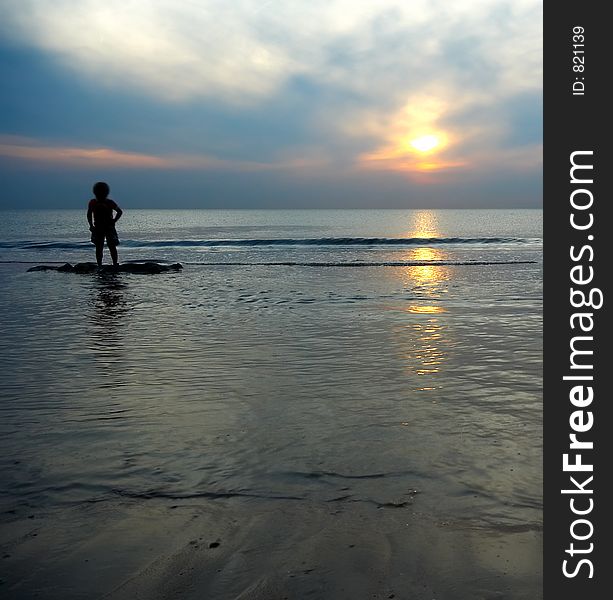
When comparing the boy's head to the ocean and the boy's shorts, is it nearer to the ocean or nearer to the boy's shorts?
the boy's shorts

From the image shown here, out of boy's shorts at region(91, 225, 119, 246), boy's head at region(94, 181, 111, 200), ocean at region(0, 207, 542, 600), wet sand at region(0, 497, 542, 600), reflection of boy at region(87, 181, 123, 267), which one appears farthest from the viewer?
boy's shorts at region(91, 225, 119, 246)

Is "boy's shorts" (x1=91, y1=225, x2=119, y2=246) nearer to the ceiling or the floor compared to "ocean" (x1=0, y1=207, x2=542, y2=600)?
nearer to the ceiling

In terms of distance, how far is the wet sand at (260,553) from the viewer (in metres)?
2.09

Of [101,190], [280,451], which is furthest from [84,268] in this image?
[280,451]

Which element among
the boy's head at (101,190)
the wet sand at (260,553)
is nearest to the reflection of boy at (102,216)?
the boy's head at (101,190)

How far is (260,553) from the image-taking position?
2.32m

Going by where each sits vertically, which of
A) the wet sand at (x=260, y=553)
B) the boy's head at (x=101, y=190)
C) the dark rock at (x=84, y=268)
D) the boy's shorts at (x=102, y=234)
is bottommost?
the wet sand at (x=260, y=553)

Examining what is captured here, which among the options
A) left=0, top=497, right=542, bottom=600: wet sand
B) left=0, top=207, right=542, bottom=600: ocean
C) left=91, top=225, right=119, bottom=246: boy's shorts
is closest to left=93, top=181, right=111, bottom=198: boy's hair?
left=91, top=225, right=119, bottom=246: boy's shorts

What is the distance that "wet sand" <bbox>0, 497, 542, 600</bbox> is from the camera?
6.85 ft

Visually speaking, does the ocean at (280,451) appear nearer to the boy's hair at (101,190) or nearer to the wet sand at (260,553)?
the wet sand at (260,553)

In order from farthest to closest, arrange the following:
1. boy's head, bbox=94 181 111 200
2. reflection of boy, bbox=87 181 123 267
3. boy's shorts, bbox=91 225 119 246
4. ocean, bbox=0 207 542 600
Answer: boy's shorts, bbox=91 225 119 246
reflection of boy, bbox=87 181 123 267
boy's head, bbox=94 181 111 200
ocean, bbox=0 207 542 600

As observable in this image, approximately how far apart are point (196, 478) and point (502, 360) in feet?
11.4

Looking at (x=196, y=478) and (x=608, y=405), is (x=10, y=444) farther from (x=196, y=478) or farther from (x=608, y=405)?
(x=608, y=405)

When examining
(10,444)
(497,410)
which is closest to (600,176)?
(497,410)
